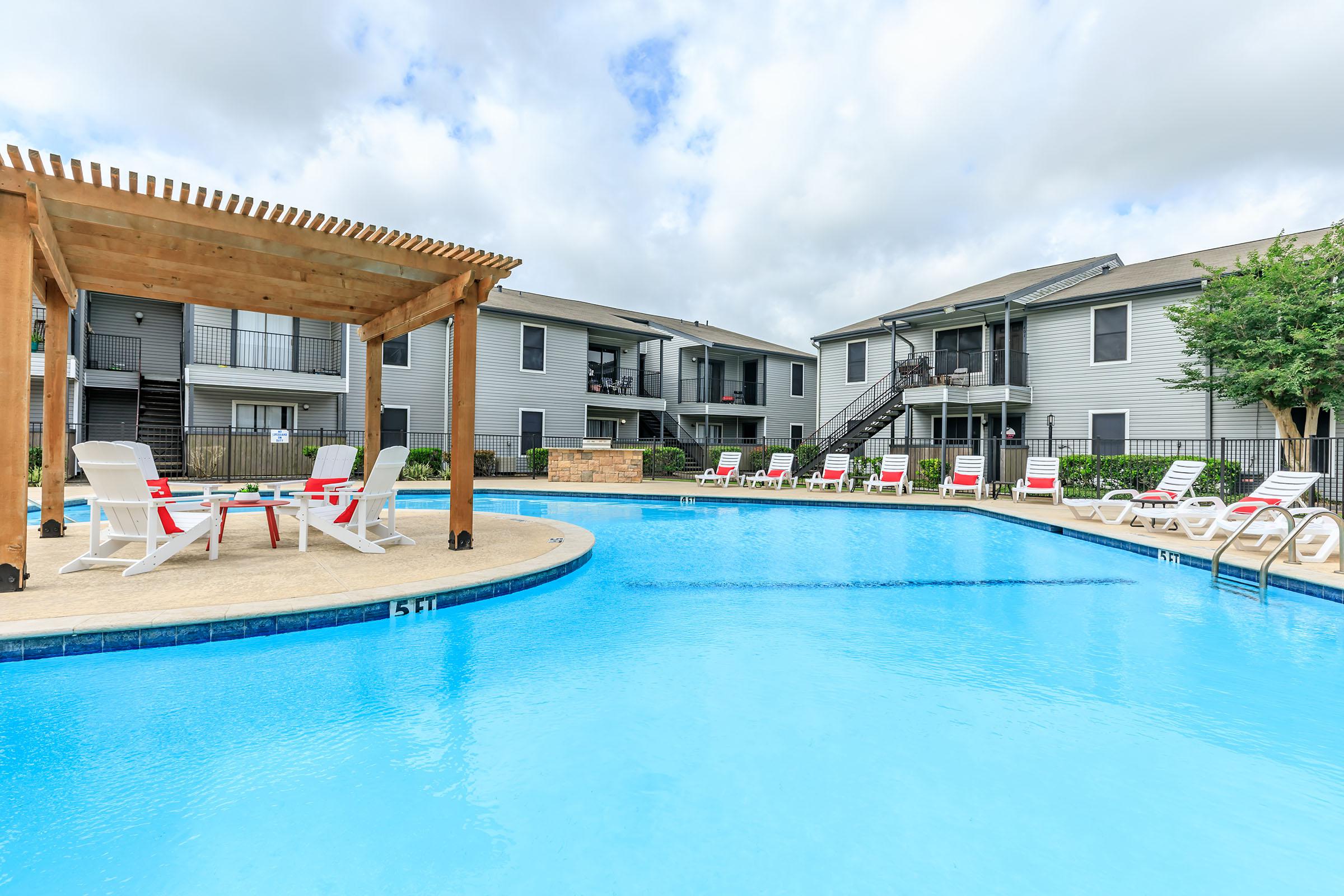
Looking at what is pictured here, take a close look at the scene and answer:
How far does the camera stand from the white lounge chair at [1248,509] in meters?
7.67

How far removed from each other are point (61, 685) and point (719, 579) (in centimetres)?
490

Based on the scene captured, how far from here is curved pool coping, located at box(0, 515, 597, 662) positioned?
361 centimetres

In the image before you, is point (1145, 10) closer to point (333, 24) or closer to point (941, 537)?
point (941, 537)

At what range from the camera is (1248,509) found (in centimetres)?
773

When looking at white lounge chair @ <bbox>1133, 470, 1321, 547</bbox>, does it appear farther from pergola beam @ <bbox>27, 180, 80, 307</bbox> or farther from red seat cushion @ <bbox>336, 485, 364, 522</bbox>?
pergola beam @ <bbox>27, 180, 80, 307</bbox>

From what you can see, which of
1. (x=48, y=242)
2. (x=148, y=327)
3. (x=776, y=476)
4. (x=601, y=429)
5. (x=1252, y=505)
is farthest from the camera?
(x=601, y=429)

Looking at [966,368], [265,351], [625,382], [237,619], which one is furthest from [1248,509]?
[265,351]

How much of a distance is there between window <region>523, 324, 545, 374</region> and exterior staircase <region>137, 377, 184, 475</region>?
1000cm

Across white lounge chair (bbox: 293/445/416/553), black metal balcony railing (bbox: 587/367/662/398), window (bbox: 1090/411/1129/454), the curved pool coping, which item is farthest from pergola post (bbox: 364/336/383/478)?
window (bbox: 1090/411/1129/454)

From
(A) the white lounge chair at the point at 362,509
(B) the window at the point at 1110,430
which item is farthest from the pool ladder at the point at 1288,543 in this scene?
(B) the window at the point at 1110,430

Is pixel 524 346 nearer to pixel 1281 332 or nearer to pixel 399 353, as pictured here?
pixel 399 353

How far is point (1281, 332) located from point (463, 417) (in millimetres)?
16155

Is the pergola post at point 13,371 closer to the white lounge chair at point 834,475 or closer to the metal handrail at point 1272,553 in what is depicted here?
the metal handrail at point 1272,553

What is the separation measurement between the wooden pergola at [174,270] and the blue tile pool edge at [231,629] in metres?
1.43
